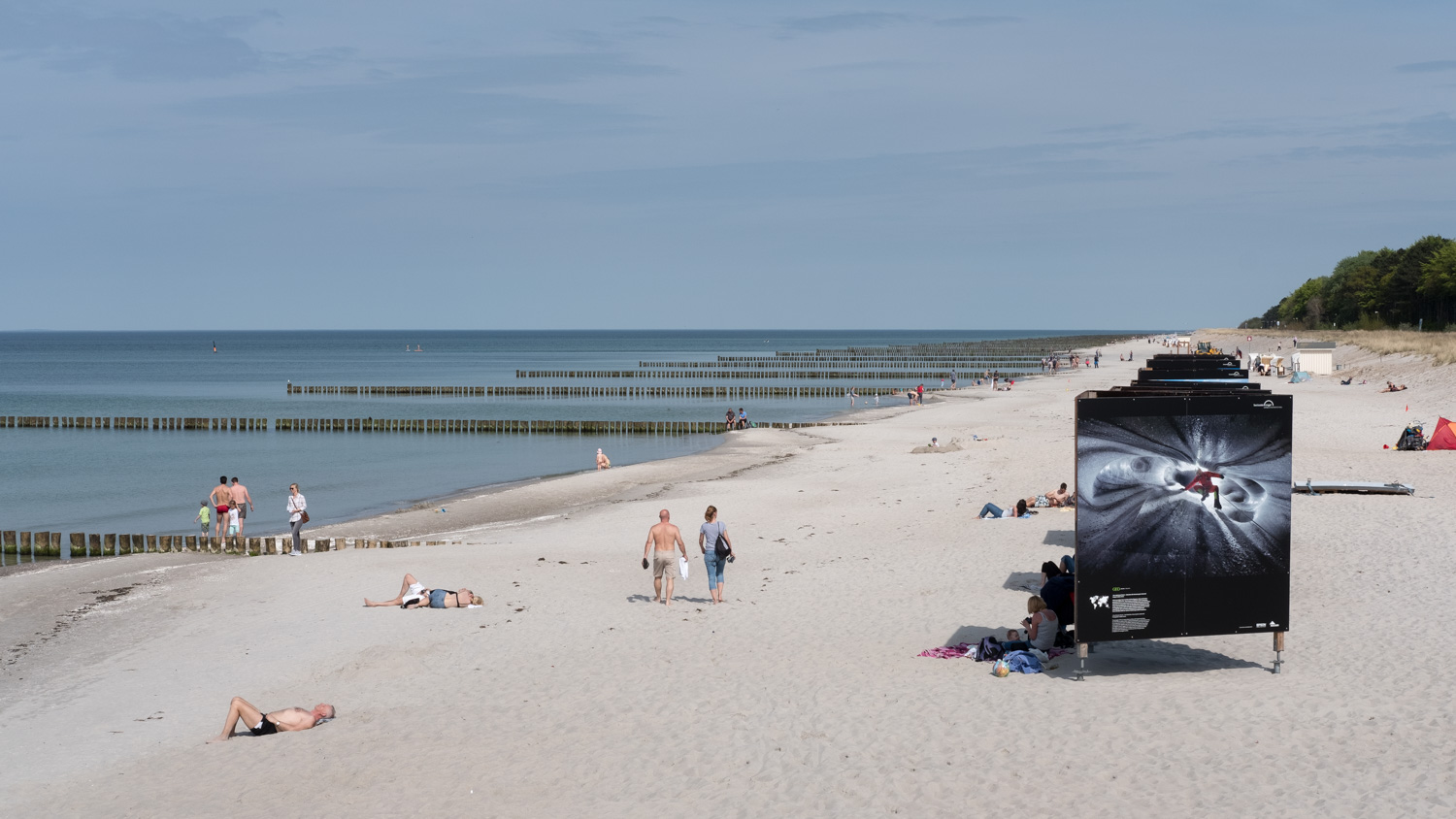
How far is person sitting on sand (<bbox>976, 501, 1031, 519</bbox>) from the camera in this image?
69.7 feet

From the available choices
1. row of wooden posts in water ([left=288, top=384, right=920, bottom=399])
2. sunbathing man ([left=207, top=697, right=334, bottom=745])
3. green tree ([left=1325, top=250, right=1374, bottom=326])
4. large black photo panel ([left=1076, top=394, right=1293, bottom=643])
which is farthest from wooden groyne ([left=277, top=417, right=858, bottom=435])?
green tree ([left=1325, top=250, right=1374, bottom=326])

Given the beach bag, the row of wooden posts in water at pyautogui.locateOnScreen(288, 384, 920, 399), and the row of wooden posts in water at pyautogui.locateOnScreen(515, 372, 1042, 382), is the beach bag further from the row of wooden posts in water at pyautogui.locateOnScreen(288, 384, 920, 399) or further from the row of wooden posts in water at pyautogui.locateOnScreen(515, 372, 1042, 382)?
the row of wooden posts in water at pyautogui.locateOnScreen(515, 372, 1042, 382)

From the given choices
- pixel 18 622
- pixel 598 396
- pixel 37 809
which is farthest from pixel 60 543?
pixel 598 396

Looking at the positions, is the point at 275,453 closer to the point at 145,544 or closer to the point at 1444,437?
the point at 145,544

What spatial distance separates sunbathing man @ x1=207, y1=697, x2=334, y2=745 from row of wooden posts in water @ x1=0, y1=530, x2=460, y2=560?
11.4 meters

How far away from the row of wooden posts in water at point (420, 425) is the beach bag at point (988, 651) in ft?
123

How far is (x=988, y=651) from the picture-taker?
12.5 m

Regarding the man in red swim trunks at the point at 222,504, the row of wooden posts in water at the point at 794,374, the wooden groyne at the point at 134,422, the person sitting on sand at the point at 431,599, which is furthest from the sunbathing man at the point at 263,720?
the row of wooden posts in water at the point at 794,374

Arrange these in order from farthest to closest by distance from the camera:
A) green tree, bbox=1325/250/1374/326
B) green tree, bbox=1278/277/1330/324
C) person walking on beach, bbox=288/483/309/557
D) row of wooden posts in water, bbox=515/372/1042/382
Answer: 1. green tree, bbox=1278/277/1330/324
2. green tree, bbox=1325/250/1374/326
3. row of wooden posts in water, bbox=515/372/1042/382
4. person walking on beach, bbox=288/483/309/557

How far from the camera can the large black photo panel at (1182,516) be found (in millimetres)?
10961

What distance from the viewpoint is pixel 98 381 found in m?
108

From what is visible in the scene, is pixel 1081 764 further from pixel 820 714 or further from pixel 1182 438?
pixel 1182 438

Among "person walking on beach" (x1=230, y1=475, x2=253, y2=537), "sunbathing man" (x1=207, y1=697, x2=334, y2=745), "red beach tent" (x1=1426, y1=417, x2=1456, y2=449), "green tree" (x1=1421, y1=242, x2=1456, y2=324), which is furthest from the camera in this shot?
"green tree" (x1=1421, y1=242, x2=1456, y2=324)

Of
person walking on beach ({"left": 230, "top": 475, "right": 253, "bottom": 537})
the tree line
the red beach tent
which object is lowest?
person walking on beach ({"left": 230, "top": 475, "right": 253, "bottom": 537})
